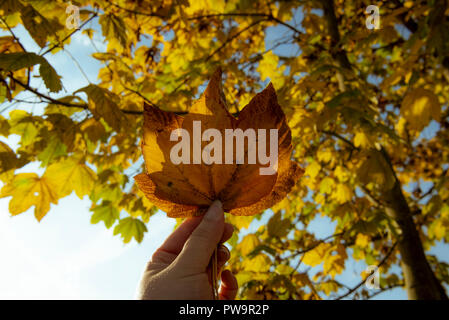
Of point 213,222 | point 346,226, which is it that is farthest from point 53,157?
point 346,226

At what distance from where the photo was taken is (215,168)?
468 mm

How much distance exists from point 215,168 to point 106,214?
2.11m

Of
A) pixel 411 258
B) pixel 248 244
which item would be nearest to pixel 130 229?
pixel 248 244

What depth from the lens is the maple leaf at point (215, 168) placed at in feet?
1.41

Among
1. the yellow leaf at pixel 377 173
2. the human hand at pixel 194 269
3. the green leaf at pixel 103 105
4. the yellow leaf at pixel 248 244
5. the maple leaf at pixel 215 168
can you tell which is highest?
the green leaf at pixel 103 105

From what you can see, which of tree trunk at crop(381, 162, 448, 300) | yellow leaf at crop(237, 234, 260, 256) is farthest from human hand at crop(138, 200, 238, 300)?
tree trunk at crop(381, 162, 448, 300)

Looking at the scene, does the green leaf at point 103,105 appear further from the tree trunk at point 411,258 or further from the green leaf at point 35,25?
the tree trunk at point 411,258

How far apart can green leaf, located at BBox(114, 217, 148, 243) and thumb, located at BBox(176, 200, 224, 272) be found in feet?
6.05

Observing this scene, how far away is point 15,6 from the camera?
110 cm

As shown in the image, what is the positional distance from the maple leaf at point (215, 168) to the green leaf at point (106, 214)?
2.01 meters

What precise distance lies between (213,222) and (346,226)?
2706 millimetres

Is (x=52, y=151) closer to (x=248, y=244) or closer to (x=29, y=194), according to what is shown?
(x=29, y=194)

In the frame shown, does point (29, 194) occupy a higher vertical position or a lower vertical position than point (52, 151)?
lower

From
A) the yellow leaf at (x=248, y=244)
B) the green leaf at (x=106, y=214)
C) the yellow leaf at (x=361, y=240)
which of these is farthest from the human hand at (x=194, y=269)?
the yellow leaf at (x=361, y=240)
